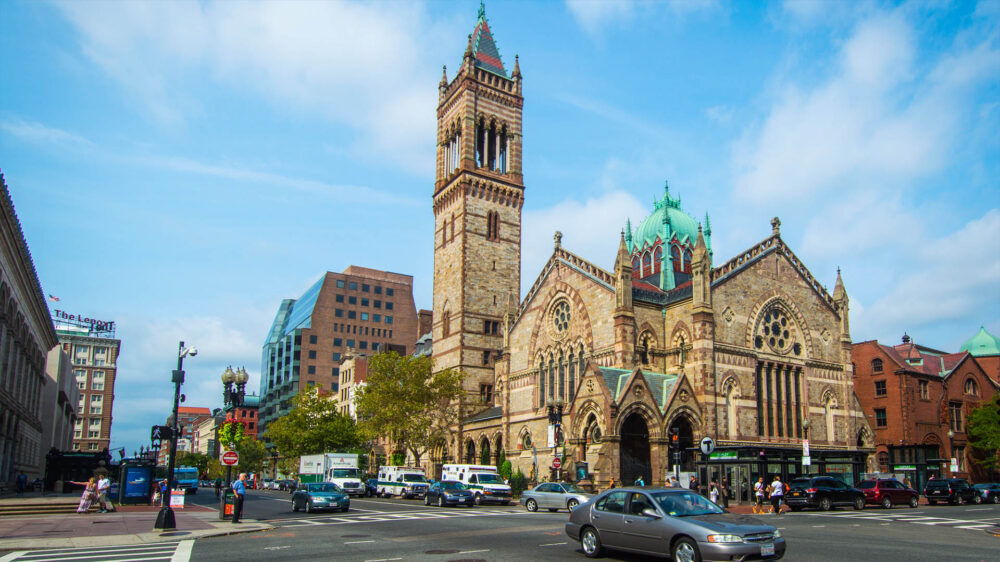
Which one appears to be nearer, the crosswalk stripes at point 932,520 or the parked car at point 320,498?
the crosswalk stripes at point 932,520

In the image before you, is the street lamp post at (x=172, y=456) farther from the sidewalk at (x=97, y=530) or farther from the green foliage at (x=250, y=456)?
the green foliage at (x=250, y=456)

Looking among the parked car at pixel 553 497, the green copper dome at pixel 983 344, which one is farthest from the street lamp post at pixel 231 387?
the green copper dome at pixel 983 344

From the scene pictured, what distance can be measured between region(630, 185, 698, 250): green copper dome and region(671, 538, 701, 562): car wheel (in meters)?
56.2

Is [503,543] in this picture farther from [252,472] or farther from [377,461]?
[252,472]

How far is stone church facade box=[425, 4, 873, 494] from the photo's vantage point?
4234 cm

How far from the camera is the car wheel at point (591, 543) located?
50.4 feet

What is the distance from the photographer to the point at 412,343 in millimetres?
141000

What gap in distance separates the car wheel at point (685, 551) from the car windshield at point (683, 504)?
25.7 inches

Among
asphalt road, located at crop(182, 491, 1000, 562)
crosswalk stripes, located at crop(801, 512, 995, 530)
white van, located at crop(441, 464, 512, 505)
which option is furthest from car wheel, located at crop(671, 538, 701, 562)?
white van, located at crop(441, 464, 512, 505)

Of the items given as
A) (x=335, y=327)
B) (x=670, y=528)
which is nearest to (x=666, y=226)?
(x=670, y=528)

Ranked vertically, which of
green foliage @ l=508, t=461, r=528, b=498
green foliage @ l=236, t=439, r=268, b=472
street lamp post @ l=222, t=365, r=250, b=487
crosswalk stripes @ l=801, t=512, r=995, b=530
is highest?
street lamp post @ l=222, t=365, r=250, b=487

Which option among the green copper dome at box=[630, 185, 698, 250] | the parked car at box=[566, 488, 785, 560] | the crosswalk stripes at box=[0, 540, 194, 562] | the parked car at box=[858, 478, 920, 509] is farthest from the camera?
the green copper dome at box=[630, 185, 698, 250]

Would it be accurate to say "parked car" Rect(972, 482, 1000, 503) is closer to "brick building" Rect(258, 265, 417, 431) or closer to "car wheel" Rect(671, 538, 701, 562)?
"car wheel" Rect(671, 538, 701, 562)

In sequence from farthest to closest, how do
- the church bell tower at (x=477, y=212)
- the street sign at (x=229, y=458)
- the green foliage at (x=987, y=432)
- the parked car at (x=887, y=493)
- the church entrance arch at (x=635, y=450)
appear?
the church bell tower at (x=477, y=212) < the green foliage at (x=987, y=432) < the church entrance arch at (x=635, y=450) < the parked car at (x=887, y=493) < the street sign at (x=229, y=458)
